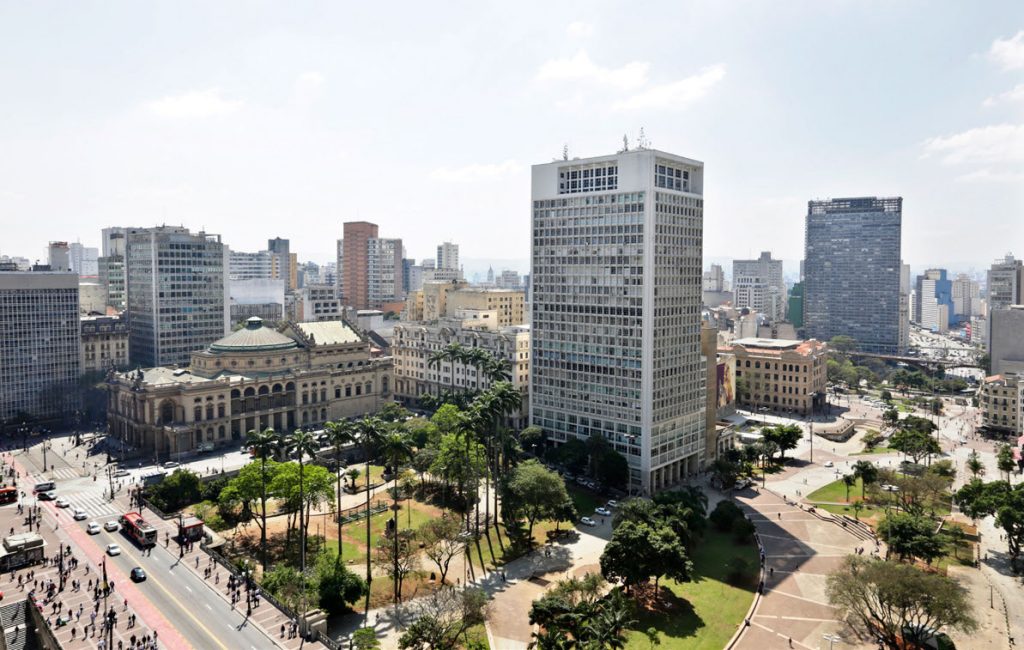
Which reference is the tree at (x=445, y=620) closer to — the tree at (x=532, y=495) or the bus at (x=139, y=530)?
the tree at (x=532, y=495)

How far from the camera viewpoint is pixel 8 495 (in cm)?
12294

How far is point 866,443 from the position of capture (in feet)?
606

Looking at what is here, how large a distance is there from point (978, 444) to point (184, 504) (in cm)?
19765

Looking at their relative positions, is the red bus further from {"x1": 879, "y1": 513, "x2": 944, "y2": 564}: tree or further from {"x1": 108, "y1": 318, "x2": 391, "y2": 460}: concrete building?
{"x1": 879, "y1": 513, "x2": 944, "y2": 564}: tree

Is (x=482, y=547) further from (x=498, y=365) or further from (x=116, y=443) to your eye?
(x=116, y=443)

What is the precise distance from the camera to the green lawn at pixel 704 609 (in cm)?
8531

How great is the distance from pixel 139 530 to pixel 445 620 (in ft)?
177

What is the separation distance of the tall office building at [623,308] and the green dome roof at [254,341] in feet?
233

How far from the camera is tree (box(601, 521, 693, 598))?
91000 millimetres

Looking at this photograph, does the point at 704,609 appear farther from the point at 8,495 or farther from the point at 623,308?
the point at 8,495

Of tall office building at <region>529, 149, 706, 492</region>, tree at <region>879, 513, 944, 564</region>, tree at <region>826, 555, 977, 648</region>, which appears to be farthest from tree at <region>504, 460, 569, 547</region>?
tree at <region>879, 513, 944, 564</region>

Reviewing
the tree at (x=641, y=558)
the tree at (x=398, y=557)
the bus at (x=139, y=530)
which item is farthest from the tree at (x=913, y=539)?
the bus at (x=139, y=530)

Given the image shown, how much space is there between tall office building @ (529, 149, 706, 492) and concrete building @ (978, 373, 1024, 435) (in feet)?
338

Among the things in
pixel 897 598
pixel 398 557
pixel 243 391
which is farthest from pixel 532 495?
pixel 243 391
